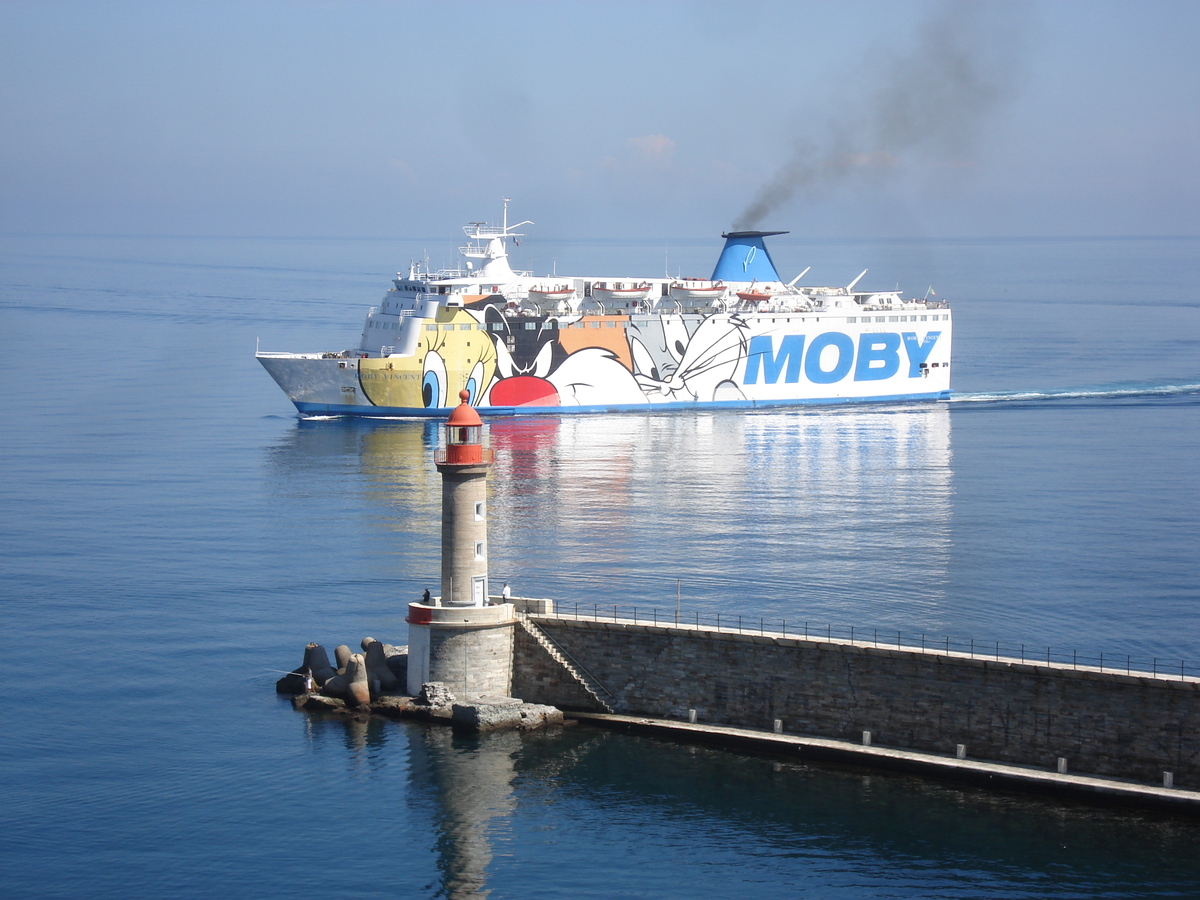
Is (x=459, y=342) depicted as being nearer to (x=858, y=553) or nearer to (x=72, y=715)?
(x=858, y=553)

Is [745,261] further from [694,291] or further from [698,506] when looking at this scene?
[698,506]

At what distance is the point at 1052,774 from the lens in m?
18.9

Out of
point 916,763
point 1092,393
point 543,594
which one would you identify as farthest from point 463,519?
point 1092,393

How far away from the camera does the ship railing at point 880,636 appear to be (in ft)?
75.7

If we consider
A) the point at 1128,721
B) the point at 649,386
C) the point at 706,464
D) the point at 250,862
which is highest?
the point at 649,386

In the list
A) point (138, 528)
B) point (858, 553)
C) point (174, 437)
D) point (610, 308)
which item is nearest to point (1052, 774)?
point (858, 553)

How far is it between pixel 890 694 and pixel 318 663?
10.2 meters

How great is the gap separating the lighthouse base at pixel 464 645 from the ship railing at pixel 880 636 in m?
0.72

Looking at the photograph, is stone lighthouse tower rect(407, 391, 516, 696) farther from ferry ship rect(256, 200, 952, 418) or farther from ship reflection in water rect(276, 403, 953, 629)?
ferry ship rect(256, 200, 952, 418)

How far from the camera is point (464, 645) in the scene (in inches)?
879

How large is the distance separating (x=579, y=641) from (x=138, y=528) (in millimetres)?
17574

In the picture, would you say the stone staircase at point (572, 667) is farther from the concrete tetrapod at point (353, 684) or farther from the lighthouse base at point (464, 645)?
the concrete tetrapod at point (353, 684)

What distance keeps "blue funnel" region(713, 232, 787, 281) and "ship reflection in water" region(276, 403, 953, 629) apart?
9368mm

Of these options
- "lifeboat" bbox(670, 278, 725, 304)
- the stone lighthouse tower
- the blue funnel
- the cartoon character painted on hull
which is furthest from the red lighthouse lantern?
the blue funnel
